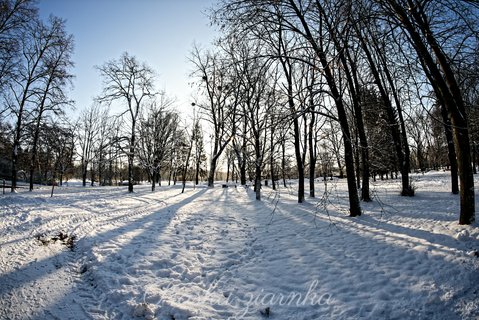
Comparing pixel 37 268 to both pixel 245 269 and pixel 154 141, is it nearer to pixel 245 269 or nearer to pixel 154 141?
pixel 245 269

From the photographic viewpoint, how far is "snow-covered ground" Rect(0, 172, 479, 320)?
3.66 m

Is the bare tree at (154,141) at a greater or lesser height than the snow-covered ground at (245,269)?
greater

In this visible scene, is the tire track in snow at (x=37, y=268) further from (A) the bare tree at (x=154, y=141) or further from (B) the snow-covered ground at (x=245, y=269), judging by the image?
(A) the bare tree at (x=154, y=141)

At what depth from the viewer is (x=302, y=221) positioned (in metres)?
8.57

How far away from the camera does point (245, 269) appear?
204 inches

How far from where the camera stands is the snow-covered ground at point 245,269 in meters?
3.66

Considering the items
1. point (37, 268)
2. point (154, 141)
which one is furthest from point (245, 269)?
point (154, 141)

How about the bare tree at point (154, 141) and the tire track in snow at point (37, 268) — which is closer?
the tire track in snow at point (37, 268)

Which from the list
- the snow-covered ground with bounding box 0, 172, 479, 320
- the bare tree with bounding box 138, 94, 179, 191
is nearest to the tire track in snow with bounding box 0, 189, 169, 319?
the snow-covered ground with bounding box 0, 172, 479, 320

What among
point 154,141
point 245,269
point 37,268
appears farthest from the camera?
point 154,141

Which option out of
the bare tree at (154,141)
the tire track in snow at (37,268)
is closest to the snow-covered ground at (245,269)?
the tire track in snow at (37,268)

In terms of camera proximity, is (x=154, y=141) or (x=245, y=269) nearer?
(x=245, y=269)

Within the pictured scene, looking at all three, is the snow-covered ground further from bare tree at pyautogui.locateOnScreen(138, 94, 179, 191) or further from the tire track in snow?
bare tree at pyautogui.locateOnScreen(138, 94, 179, 191)

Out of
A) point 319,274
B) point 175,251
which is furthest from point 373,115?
point 175,251
